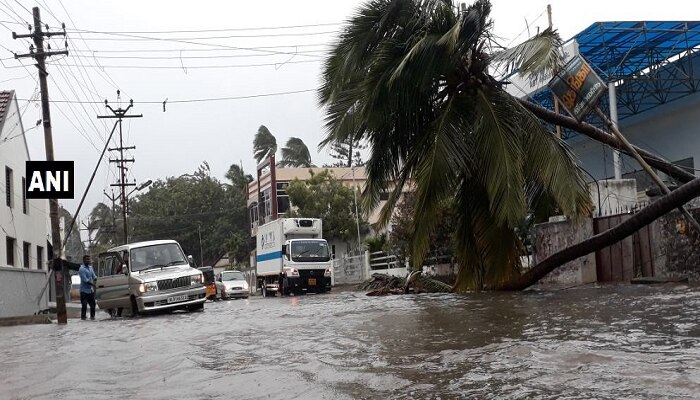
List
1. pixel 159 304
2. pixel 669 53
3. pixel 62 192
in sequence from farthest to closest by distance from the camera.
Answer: pixel 669 53 → pixel 62 192 → pixel 159 304

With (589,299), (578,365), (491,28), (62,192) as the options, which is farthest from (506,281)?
(62,192)

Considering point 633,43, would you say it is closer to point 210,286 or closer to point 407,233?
point 407,233

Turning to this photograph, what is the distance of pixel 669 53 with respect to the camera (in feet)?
81.5

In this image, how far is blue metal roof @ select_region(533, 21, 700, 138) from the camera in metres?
23.2

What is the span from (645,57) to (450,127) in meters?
15.7

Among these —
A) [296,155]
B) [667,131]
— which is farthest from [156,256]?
[296,155]

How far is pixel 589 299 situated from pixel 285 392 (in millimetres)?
7156

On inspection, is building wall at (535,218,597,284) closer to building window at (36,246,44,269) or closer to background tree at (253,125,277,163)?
building window at (36,246,44,269)

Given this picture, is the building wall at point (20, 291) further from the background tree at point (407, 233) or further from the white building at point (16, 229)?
the background tree at point (407, 233)

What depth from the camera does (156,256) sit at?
20.0 meters

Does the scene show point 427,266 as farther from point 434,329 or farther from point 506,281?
point 434,329

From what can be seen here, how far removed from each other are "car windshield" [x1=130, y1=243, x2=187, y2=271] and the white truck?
1039 centimetres

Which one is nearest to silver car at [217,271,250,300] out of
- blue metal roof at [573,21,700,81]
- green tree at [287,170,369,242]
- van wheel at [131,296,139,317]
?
green tree at [287,170,369,242]

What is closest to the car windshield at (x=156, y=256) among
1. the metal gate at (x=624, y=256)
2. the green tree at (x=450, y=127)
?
the green tree at (x=450, y=127)
